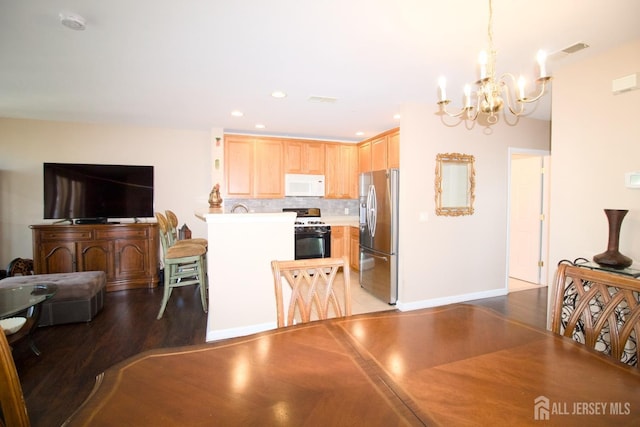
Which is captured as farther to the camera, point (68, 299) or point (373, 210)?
point (373, 210)

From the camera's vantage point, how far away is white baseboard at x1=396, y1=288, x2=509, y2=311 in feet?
11.1

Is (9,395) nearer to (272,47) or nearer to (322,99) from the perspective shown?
(272,47)

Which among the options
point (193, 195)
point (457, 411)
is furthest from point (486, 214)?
point (193, 195)

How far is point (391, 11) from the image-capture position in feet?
5.60

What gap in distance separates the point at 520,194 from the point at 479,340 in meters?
4.45

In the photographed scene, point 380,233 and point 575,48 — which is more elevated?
point 575,48

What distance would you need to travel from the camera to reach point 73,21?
176 cm

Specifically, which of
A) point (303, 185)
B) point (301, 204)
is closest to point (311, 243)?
point (301, 204)

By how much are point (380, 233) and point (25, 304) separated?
343cm

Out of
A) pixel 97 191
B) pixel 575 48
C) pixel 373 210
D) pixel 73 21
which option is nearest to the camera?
pixel 73 21

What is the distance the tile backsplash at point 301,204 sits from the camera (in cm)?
502

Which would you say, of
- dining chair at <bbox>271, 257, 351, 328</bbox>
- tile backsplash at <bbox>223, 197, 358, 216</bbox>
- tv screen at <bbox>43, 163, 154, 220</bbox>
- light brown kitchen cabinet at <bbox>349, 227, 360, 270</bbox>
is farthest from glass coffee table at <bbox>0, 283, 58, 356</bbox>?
light brown kitchen cabinet at <bbox>349, 227, 360, 270</bbox>

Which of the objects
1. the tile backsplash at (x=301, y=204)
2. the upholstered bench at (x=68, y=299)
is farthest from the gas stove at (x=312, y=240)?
the upholstered bench at (x=68, y=299)

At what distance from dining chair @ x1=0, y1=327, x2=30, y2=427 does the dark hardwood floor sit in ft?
4.58
